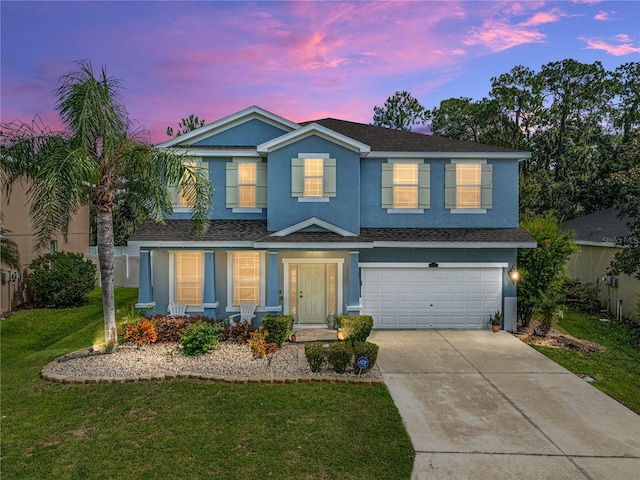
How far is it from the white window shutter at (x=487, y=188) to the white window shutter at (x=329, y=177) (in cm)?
556

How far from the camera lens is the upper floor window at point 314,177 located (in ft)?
42.3

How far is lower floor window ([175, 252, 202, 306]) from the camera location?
42.6ft

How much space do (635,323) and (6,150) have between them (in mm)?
20383

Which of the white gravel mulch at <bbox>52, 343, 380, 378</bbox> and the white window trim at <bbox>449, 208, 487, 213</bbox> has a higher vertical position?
the white window trim at <bbox>449, 208, 487, 213</bbox>

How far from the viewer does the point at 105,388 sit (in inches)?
315

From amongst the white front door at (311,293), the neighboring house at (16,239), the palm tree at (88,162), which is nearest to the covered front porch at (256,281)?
the white front door at (311,293)

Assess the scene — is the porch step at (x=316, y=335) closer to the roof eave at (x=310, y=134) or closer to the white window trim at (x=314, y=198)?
the white window trim at (x=314, y=198)

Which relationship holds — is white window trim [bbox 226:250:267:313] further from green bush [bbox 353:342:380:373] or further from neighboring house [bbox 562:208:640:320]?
neighboring house [bbox 562:208:640:320]

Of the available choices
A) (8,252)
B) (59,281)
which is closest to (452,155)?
(59,281)

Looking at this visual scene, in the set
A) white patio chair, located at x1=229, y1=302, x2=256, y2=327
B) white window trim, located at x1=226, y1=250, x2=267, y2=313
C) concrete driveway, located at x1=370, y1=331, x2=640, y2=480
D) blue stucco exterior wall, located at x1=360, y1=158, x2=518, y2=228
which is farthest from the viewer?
blue stucco exterior wall, located at x1=360, y1=158, x2=518, y2=228

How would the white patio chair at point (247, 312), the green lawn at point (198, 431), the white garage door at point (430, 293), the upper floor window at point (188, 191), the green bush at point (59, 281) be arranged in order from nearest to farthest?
the green lawn at point (198, 431)
the upper floor window at point (188, 191)
the white patio chair at point (247, 312)
the white garage door at point (430, 293)
the green bush at point (59, 281)

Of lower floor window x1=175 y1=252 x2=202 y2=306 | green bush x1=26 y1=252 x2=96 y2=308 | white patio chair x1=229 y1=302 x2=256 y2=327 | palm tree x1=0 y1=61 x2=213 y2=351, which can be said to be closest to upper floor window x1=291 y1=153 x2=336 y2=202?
palm tree x1=0 y1=61 x2=213 y2=351

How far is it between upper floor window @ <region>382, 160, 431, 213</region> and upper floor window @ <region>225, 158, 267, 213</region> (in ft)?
14.6

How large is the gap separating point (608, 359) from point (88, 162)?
46.8ft
